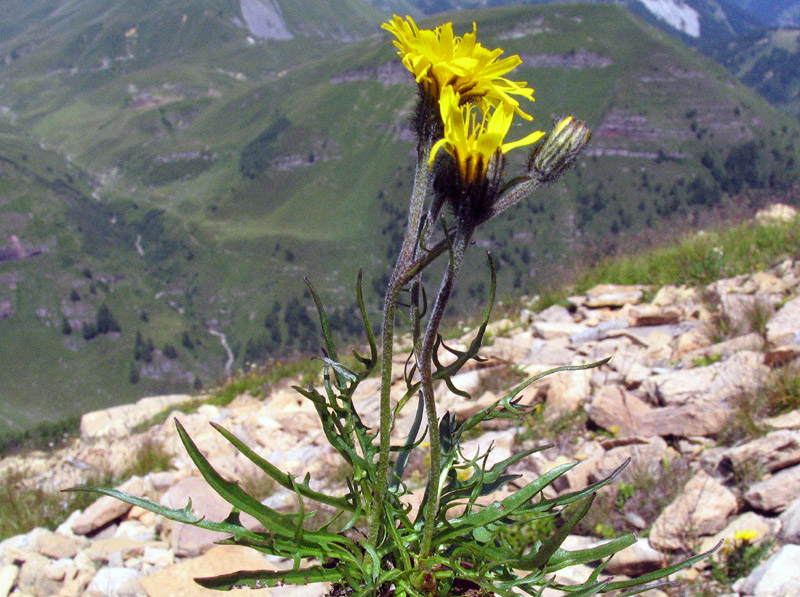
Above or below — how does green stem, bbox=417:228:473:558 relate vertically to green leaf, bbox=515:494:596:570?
above

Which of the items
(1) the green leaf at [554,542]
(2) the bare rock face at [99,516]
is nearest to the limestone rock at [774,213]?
(1) the green leaf at [554,542]

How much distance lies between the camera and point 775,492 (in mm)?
3354

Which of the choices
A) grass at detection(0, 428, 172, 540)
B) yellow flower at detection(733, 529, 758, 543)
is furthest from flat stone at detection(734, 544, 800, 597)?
grass at detection(0, 428, 172, 540)

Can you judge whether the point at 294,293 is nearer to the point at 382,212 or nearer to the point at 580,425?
the point at 382,212

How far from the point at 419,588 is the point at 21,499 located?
4982 millimetres

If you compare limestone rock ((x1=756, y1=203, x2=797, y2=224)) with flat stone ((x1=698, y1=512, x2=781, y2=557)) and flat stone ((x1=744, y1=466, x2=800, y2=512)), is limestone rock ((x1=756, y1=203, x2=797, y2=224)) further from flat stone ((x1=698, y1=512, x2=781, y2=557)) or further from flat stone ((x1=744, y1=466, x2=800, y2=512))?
→ flat stone ((x1=698, y1=512, x2=781, y2=557))

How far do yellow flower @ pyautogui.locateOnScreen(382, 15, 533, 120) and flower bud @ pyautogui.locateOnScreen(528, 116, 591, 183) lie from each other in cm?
17

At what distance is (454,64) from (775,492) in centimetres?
310

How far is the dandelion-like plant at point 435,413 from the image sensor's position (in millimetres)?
1975

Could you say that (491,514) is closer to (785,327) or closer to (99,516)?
(99,516)

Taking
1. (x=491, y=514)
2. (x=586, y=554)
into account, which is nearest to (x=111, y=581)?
(x=491, y=514)

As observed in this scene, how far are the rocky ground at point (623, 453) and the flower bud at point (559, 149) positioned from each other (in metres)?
2.27

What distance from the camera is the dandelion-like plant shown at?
197cm

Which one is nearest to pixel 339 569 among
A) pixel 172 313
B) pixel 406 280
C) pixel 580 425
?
pixel 406 280
